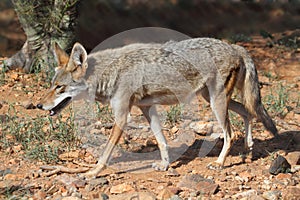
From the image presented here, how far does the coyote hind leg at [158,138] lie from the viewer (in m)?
6.65

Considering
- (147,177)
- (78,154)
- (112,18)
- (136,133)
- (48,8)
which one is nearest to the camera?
(147,177)

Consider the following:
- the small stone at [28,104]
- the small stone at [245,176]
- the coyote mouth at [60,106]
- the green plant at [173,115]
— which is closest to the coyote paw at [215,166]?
the small stone at [245,176]

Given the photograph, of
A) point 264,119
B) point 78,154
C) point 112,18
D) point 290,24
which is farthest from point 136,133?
point 290,24

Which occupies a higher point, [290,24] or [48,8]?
[48,8]

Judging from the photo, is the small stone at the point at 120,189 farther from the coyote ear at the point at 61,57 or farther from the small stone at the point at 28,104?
the small stone at the point at 28,104

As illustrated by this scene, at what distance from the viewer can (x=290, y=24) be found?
16.3 meters

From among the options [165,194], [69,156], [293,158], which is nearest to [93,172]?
[69,156]

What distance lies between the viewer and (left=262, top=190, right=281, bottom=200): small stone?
18.7 feet

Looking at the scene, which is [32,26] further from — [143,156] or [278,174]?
[278,174]

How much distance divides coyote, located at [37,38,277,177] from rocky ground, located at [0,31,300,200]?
32 cm

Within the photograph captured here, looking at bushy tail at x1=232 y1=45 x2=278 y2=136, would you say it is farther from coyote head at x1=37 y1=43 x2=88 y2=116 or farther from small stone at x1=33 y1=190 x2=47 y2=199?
small stone at x1=33 y1=190 x2=47 y2=199

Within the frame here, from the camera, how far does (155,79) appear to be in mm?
6512

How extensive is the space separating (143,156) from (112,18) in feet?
29.7

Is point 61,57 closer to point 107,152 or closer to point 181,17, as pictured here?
point 107,152
